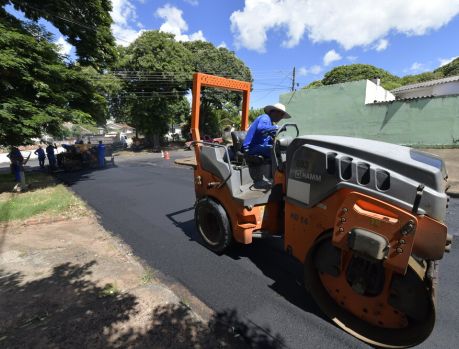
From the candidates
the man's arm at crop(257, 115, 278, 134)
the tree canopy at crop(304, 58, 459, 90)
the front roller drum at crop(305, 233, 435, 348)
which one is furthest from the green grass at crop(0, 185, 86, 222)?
the tree canopy at crop(304, 58, 459, 90)

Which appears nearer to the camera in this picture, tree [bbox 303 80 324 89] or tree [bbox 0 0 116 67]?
tree [bbox 0 0 116 67]

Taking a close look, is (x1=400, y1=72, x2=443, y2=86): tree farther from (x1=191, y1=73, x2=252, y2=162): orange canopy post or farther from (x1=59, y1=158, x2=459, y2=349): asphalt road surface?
(x1=191, y1=73, x2=252, y2=162): orange canopy post

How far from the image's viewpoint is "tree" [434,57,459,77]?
115 ft

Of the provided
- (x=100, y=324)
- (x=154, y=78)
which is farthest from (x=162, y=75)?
(x=100, y=324)

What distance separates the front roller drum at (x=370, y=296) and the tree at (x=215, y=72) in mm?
27431

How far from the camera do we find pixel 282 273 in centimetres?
373

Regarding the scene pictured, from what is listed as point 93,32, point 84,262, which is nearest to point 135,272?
point 84,262

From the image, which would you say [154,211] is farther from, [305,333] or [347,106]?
[347,106]

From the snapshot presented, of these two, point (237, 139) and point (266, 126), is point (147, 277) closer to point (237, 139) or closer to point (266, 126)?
point (237, 139)

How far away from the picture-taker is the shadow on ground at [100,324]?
2.60m

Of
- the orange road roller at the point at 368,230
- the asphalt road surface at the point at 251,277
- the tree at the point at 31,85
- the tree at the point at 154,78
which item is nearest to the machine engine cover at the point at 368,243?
the orange road roller at the point at 368,230

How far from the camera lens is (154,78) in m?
26.6

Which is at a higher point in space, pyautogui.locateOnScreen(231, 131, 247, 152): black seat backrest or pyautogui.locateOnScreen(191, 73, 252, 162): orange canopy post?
pyautogui.locateOnScreen(191, 73, 252, 162): orange canopy post

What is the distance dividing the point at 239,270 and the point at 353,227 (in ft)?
6.32
